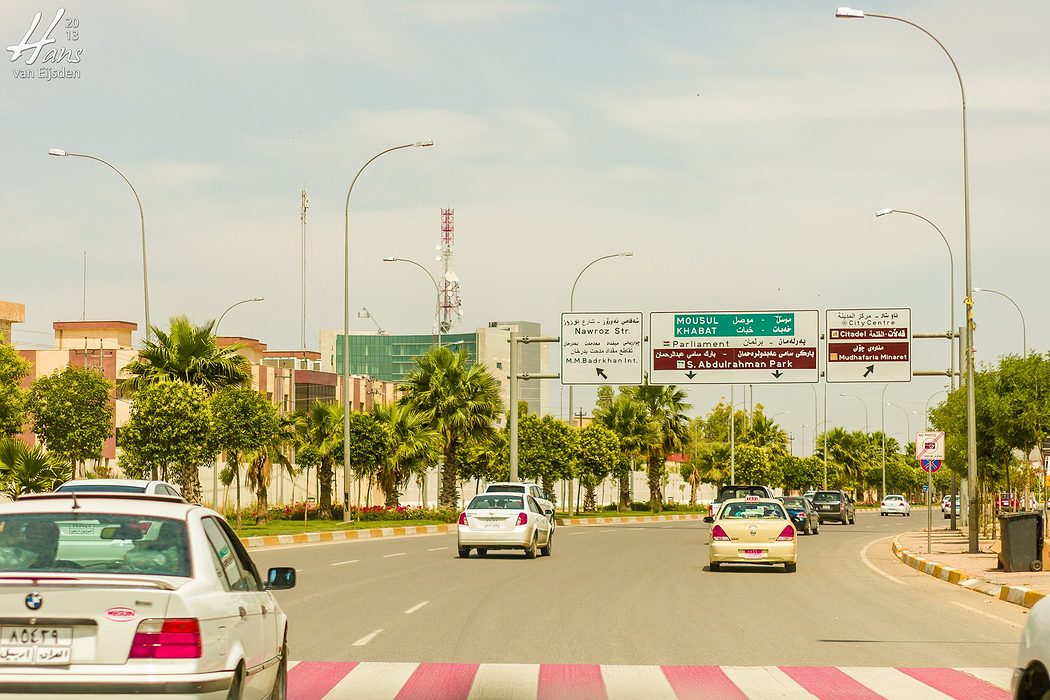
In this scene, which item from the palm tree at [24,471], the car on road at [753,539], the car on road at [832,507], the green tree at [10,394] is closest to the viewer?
the car on road at [753,539]

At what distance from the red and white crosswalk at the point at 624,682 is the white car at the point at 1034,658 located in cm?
374

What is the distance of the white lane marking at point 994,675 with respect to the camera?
11.3 m

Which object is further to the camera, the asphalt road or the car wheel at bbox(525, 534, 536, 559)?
the car wheel at bbox(525, 534, 536, 559)

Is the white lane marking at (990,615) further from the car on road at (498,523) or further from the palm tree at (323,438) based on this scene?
the palm tree at (323,438)

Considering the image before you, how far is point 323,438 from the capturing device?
182 ft

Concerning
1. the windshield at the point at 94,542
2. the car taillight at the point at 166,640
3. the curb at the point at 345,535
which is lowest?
the curb at the point at 345,535

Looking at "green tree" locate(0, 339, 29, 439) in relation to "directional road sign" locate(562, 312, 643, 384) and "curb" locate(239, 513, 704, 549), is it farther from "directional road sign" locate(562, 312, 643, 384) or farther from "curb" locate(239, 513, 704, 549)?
"directional road sign" locate(562, 312, 643, 384)

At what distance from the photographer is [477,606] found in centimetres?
1817

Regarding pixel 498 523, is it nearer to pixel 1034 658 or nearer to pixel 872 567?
pixel 872 567

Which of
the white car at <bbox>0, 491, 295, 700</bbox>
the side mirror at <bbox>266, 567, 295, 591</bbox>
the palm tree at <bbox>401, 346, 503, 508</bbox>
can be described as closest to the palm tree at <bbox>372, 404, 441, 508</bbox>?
the palm tree at <bbox>401, 346, 503, 508</bbox>

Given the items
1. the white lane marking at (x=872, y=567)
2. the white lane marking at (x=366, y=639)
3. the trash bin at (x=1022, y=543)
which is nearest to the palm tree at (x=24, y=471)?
the white lane marking at (x=872, y=567)

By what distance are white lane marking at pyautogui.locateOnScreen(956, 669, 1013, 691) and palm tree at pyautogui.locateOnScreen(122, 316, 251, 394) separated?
3169cm

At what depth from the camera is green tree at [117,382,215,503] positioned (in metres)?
37.7

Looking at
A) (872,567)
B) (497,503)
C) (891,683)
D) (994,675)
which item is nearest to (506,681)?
(891,683)
